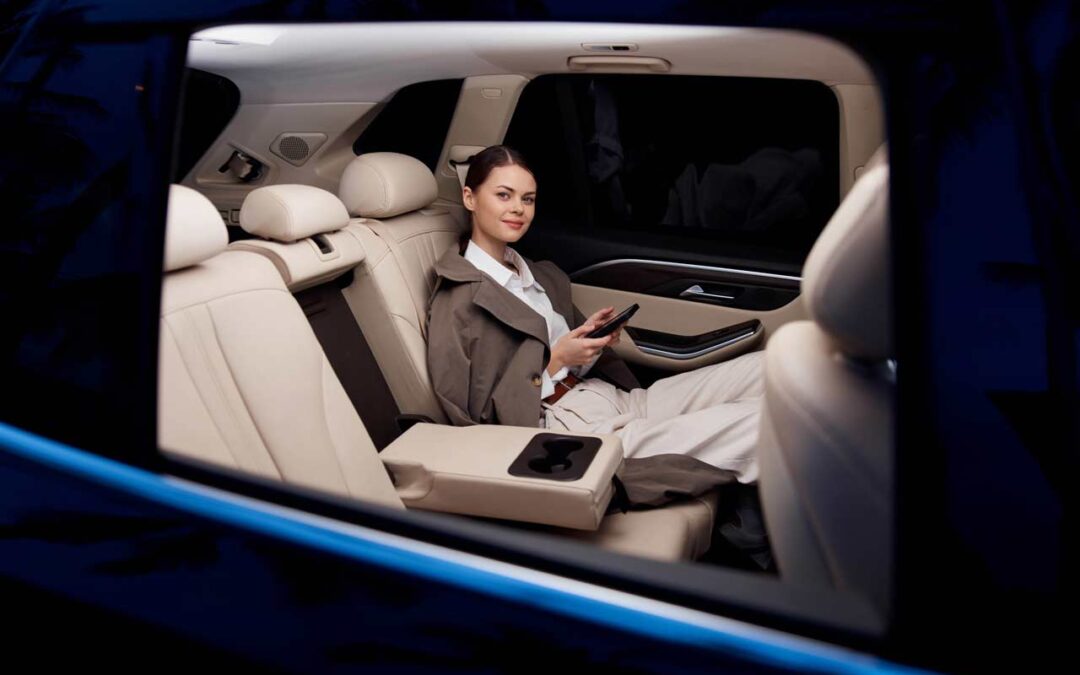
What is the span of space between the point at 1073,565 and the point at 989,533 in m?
0.06

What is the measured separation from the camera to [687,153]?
3025mm

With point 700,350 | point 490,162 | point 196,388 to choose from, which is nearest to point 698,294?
point 700,350

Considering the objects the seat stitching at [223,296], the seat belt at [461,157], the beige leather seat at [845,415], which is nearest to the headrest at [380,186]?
the seat belt at [461,157]

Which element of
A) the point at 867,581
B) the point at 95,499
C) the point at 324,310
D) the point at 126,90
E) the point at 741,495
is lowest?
the point at 741,495

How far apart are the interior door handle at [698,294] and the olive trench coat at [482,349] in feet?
2.12

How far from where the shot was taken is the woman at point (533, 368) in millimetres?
2129

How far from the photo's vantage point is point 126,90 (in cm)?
92

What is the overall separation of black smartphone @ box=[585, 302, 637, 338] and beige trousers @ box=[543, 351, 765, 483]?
17 cm

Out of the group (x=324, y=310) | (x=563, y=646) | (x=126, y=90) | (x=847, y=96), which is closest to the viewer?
(x=563, y=646)

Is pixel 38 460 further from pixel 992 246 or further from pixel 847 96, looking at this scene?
pixel 847 96

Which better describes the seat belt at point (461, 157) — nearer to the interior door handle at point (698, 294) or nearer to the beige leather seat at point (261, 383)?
the interior door handle at point (698, 294)

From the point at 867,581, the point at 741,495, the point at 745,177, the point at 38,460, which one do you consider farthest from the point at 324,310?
the point at 867,581

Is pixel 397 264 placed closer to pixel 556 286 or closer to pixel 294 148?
pixel 556 286

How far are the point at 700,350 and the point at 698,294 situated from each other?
7.4 inches
